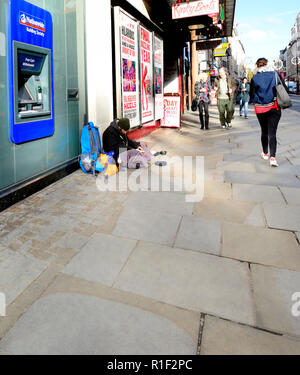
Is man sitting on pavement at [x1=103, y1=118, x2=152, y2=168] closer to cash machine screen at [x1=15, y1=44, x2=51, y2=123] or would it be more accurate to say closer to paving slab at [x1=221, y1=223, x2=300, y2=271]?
cash machine screen at [x1=15, y1=44, x2=51, y2=123]

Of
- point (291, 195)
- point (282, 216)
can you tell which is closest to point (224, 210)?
point (282, 216)

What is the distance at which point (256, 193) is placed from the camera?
451 cm

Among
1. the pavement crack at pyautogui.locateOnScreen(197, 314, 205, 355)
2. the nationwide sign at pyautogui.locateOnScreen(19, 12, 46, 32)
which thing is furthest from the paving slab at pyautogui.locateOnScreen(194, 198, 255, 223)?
the nationwide sign at pyautogui.locateOnScreen(19, 12, 46, 32)

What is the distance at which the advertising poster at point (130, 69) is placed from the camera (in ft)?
24.0

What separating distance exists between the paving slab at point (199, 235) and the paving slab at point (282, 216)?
25.1 inches

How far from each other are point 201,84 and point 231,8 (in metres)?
3.32

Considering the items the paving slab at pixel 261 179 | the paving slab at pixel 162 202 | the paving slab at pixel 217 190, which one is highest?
the paving slab at pixel 261 179

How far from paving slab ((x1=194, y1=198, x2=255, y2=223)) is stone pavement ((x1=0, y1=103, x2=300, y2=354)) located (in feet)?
0.04

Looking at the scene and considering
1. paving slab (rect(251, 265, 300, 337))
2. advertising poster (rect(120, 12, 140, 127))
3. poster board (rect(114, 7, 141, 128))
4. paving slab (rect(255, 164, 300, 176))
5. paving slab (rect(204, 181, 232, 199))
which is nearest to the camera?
paving slab (rect(251, 265, 300, 337))

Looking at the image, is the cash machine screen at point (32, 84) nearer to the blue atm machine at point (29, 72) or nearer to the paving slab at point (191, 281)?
the blue atm machine at point (29, 72)

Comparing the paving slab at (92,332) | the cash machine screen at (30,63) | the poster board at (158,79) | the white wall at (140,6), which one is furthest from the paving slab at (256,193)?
the poster board at (158,79)

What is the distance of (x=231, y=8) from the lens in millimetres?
11414

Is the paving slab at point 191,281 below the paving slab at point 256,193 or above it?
below

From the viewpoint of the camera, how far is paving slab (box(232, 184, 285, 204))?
4275 millimetres
